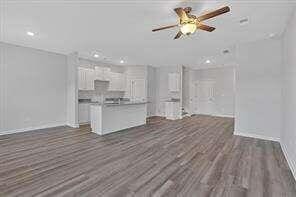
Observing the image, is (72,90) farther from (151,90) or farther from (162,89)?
(162,89)

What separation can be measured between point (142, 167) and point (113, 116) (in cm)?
282

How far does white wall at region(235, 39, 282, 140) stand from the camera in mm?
4434

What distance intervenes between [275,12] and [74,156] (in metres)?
4.66

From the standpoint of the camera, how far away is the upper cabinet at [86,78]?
6621 mm

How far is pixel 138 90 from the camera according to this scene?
8789 mm

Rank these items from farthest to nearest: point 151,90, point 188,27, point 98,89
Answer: point 151,90
point 98,89
point 188,27

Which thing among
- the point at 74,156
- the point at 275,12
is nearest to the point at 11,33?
the point at 74,156

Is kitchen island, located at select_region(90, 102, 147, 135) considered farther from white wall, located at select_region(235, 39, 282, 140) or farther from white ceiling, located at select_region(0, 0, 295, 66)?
white wall, located at select_region(235, 39, 282, 140)

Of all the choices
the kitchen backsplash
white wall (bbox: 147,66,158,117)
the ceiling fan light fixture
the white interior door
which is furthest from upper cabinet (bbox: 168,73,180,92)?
the ceiling fan light fixture

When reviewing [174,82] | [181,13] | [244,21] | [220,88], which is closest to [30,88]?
[181,13]

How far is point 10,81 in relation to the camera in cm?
510

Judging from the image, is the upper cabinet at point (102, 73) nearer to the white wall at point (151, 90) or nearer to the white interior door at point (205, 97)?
the white wall at point (151, 90)

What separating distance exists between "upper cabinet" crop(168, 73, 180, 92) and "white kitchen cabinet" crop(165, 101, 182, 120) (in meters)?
0.77

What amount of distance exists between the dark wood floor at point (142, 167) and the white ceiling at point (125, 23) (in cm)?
275
